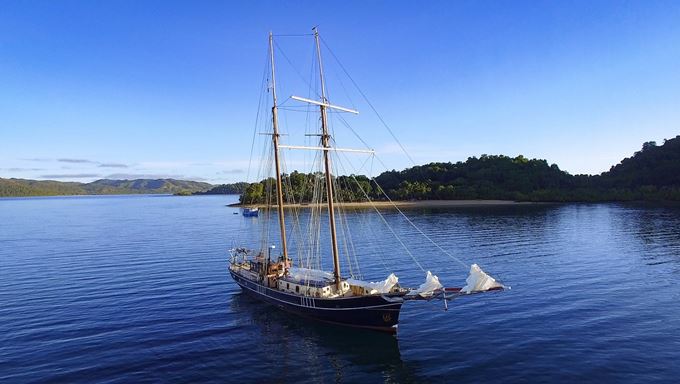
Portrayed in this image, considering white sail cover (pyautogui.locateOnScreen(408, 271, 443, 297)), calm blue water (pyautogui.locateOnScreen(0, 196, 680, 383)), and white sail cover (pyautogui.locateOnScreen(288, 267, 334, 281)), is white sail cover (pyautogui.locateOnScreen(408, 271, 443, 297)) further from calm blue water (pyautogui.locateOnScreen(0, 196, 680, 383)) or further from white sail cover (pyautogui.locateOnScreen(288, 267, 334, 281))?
white sail cover (pyautogui.locateOnScreen(288, 267, 334, 281))

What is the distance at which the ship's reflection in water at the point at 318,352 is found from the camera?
90.1ft

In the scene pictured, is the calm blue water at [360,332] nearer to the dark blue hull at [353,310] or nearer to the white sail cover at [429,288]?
the dark blue hull at [353,310]

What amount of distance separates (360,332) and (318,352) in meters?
4.61

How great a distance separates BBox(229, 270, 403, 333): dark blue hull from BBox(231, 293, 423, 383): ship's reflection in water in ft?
2.46

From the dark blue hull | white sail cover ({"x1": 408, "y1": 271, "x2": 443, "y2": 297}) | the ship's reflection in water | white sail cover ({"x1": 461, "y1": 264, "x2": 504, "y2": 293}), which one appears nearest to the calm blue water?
the ship's reflection in water

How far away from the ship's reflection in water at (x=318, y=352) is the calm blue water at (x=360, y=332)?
0.15m

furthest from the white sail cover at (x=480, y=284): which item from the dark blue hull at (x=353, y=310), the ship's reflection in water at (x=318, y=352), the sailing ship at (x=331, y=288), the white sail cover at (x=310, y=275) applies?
the white sail cover at (x=310, y=275)

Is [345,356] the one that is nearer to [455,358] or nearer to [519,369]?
[455,358]

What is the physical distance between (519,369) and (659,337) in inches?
514

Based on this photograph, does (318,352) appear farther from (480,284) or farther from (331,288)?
(480,284)

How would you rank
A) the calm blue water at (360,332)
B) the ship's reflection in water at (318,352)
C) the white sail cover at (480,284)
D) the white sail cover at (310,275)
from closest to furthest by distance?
1. the ship's reflection in water at (318,352)
2. the calm blue water at (360,332)
3. the white sail cover at (480,284)
4. the white sail cover at (310,275)

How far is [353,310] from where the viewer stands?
33.9 metres

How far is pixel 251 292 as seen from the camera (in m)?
46.9

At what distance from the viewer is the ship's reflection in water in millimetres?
27469
